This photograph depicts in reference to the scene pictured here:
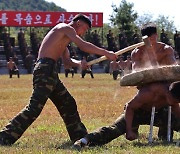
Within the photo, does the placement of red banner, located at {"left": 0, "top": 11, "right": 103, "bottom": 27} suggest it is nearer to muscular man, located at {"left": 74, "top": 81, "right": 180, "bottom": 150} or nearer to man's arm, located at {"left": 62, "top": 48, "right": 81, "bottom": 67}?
man's arm, located at {"left": 62, "top": 48, "right": 81, "bottom": 67}

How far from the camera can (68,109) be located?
8.09 m

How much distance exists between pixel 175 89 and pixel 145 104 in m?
0.45

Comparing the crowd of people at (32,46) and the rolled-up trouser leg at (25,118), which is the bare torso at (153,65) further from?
the crowd of people at (32,46)

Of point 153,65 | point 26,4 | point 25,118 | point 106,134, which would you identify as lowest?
point 106,134

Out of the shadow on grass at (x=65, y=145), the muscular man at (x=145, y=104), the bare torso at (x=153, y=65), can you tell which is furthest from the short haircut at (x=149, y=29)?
the shadow on grass at (x=65, y=145)

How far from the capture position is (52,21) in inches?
2194

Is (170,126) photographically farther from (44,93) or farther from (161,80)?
(44,93)

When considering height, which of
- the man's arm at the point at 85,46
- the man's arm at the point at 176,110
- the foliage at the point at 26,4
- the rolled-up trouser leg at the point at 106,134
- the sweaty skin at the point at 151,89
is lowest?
the rolled-up trouser leg at the point at 106,134

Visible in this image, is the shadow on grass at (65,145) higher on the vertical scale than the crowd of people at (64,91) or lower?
lower

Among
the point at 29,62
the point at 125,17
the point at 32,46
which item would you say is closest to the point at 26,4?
the point at 125,17

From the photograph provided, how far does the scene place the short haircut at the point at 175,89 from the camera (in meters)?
7.43

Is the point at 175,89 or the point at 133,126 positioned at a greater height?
the point at 175,89

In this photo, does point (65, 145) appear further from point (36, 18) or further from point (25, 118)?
point (36, 18)

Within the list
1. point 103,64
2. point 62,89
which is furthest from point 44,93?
point 103,64
